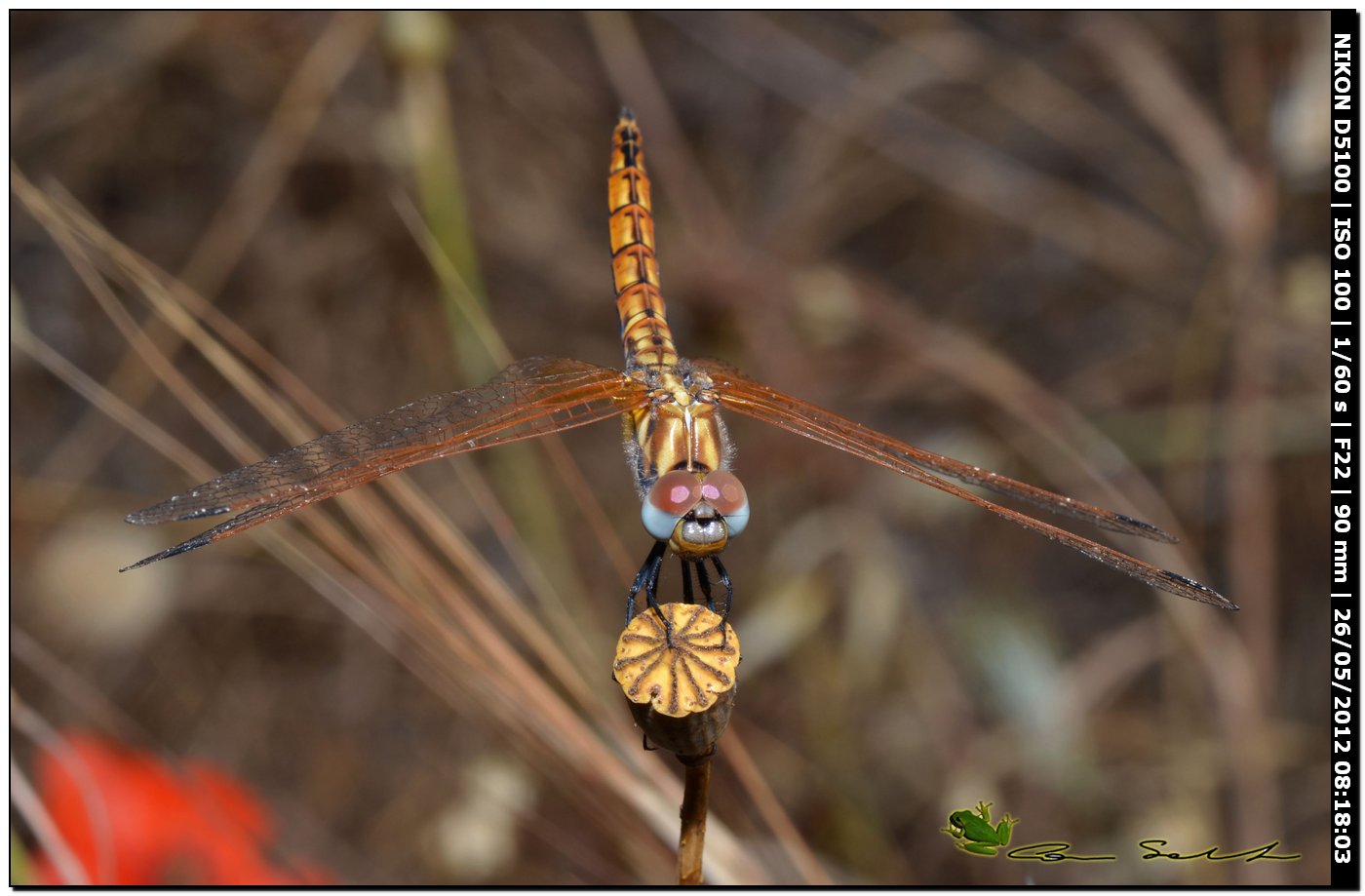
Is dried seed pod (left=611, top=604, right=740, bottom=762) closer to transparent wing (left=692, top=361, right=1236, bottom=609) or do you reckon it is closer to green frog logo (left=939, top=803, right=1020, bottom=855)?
green frog logo (left=939, top=803, right=1020, bottom=855)

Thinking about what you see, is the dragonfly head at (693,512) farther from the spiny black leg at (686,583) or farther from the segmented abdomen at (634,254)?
the segmented abdomen at (634,254)

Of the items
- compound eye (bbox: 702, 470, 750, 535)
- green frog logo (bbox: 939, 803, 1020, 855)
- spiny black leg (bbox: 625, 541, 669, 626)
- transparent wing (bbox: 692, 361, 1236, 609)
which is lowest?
green frog logo (bbox: 939, 803, 1020, 855)

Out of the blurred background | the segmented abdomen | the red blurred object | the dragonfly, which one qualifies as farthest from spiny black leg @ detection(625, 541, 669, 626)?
the blurred background

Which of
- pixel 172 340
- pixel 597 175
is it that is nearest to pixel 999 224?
pixel 597 175

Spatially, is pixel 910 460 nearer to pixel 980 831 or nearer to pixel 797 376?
pixel 980 831

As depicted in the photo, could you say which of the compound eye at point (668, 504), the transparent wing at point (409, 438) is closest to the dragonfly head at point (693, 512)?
the compound eye at point (668, 504)

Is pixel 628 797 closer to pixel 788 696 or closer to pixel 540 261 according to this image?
pixel 788 696

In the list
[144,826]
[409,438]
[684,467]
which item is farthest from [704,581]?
[144,826]
